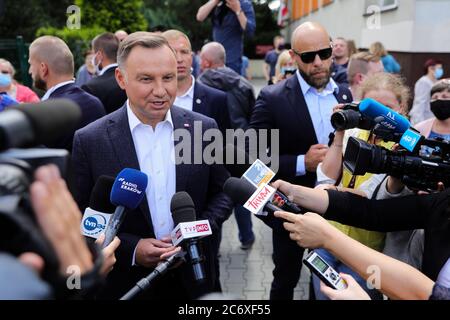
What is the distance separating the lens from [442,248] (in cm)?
186

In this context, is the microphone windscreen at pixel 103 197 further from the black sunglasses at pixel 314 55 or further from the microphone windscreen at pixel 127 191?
the black sunglasses at pixel 314 55

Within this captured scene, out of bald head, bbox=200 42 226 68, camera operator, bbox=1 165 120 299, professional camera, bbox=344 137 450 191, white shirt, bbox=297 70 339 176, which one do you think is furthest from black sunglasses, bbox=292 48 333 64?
camera operator, bbox=1 165 120 299

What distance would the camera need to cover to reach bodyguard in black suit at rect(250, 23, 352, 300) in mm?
3377

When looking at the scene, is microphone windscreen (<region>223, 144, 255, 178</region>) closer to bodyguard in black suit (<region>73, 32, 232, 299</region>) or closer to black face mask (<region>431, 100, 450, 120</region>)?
bodyguard in black suit (<region>73, 32, 232, 299</region>)

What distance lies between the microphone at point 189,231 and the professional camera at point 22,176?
94 cm

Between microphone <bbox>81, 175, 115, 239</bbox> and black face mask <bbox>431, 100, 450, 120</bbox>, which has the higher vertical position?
black face mask <bbox>431, 100, 450, 120</bbox>

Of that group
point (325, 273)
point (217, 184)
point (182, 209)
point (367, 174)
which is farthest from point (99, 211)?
point (367, 174)

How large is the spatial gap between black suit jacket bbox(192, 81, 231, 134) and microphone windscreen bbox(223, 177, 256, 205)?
1.96 meters

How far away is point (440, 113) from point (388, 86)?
1.08 metres

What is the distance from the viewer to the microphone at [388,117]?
2.12m

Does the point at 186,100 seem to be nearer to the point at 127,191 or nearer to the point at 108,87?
the point at 108,87

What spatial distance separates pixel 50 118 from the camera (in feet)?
3.01

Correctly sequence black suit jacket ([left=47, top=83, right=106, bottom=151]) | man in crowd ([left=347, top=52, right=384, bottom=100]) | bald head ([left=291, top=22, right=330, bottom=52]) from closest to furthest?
bald head ([left=291, top=22, right=330, bottom=52]) → black suit jacket ([left=47, top=83, right=106, bottom=151]) → man in crowd ([left=347, top=52, right=384, bottom=100])

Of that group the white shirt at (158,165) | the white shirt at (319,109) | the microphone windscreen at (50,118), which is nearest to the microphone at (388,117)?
the white shirt at (158,165)
